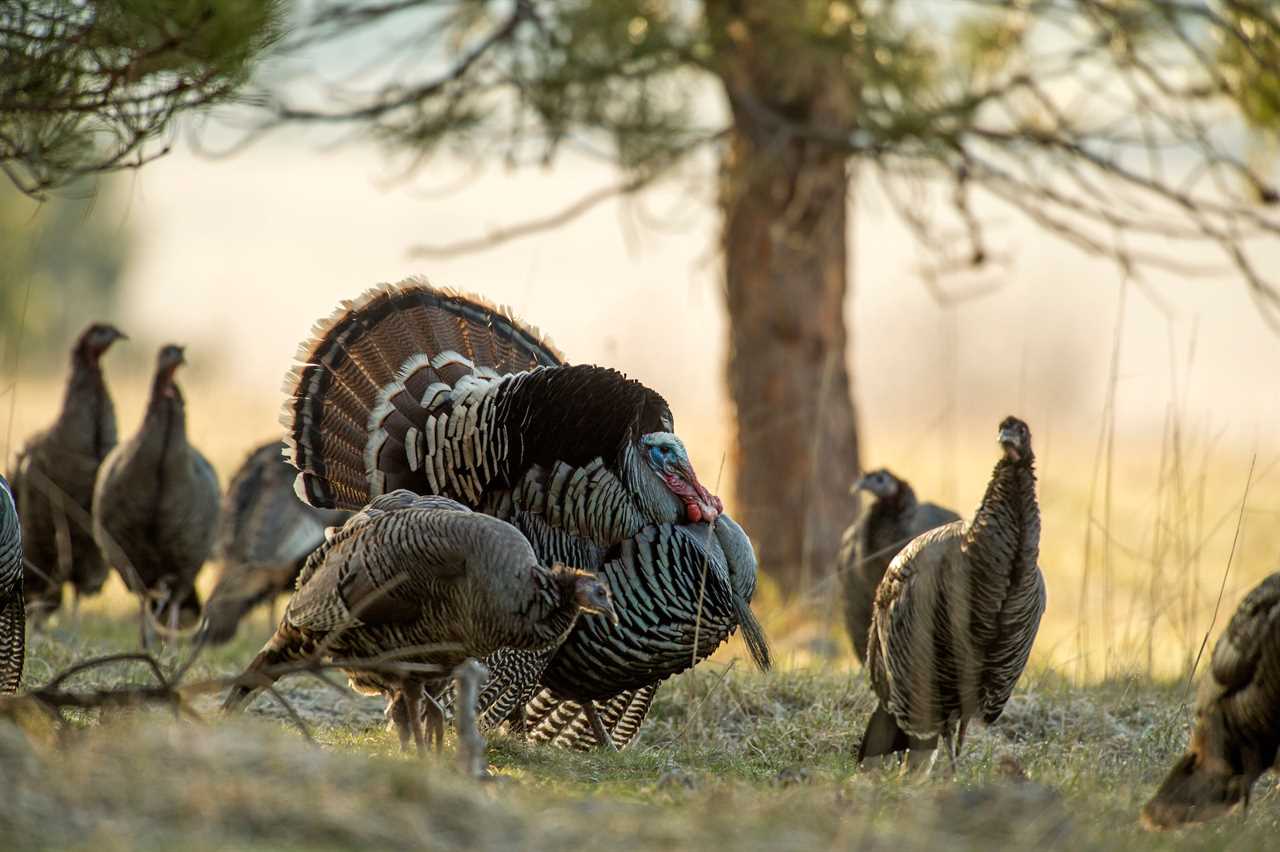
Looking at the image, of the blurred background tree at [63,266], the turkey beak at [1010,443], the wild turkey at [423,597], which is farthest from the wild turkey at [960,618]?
the blurred background tree at [63,266]

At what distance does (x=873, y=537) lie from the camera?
6.86m

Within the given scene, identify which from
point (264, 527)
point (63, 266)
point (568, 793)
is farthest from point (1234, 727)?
point (63, 266)

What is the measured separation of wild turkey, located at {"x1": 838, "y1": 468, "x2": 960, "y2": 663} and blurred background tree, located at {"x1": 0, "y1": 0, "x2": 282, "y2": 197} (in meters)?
3.46

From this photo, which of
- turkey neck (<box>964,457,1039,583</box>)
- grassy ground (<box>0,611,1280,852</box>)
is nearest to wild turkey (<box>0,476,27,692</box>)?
grassy ground (<box>0,611,1280,852</box>)

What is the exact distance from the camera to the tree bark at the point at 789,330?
362 inches

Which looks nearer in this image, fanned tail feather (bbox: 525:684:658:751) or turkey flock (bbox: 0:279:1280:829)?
turkey flock (bbox: 0:279:1280:829)

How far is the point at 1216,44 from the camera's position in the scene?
769 cm

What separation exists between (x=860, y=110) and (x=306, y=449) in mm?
3717

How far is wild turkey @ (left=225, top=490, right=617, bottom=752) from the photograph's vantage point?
418cm

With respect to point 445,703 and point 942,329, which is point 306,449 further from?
point 942,329

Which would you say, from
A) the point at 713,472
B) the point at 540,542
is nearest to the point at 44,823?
the point at 540,542

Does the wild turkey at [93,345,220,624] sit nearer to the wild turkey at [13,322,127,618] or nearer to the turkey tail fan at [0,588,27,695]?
the wild turkey at [13,322,127,618]

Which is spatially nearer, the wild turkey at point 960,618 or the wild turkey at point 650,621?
the wild turkey at point 960,618

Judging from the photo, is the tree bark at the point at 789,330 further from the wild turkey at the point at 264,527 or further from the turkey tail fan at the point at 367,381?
the turkey tail fan at the point at 367,381
